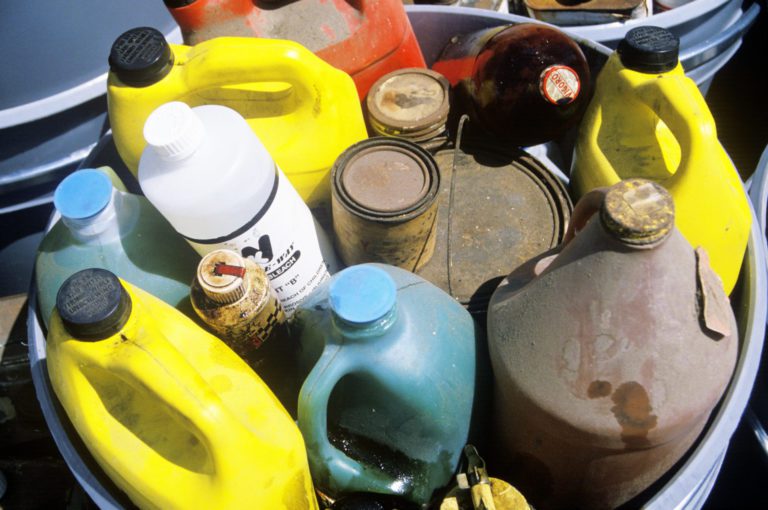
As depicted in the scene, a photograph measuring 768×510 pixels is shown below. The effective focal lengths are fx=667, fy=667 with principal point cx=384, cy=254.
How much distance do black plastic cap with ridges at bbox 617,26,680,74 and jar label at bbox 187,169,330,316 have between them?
Result: 45 cm

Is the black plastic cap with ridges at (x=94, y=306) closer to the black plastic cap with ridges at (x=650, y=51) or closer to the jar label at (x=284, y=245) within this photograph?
the jar label at (x=284, y=245)

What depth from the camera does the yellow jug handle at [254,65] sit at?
2.56 ft

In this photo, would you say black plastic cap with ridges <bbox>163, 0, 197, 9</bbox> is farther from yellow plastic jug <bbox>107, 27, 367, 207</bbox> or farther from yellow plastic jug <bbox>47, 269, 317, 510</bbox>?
yellow plastic jug <bbox>47, 269, 317, 510</bbox>

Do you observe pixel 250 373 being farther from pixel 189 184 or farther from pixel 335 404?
pixel 189 184

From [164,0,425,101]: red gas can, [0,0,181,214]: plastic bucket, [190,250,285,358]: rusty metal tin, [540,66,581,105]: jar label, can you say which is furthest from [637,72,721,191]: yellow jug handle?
[0,0,181,214]: plastic bucket

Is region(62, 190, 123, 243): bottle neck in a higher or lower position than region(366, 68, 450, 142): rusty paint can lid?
lower

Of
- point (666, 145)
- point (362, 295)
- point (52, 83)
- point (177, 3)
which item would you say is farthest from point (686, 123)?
point (52, 83)

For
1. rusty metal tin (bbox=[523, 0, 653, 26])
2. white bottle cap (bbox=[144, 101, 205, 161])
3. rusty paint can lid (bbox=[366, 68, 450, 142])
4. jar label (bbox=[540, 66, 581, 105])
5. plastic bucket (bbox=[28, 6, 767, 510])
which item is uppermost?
white bottle cap (bbox=[144, 101, 205, 161])

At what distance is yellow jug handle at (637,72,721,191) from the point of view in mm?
765

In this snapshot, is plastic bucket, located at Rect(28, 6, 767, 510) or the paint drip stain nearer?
the paint drip stain

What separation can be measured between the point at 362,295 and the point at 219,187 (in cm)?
20

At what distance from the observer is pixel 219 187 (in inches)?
27.1

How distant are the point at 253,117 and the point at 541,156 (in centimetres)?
46

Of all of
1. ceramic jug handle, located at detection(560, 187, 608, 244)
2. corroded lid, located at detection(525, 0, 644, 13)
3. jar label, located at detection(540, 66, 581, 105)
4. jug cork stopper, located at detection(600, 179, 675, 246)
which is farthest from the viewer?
corroded lid, located at detection(525, 0, 644, 13)
